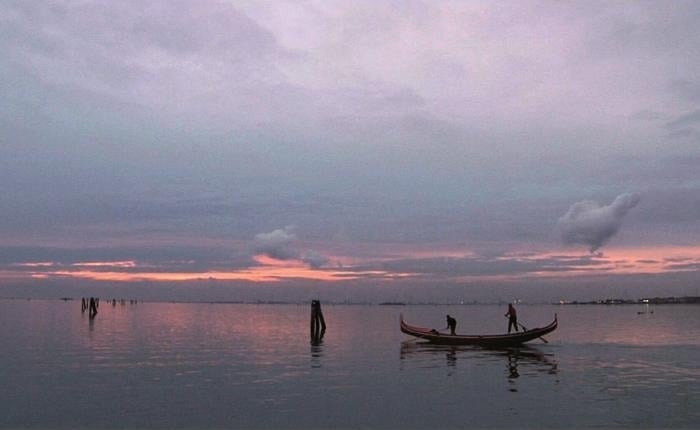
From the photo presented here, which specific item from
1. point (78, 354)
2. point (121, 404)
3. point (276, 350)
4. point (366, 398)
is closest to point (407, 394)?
point (366, 398)

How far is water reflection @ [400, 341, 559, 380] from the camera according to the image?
3038 centimetres

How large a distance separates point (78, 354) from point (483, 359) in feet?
75.4

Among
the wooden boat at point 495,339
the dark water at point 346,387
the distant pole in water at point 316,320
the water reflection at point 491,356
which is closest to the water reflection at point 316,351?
the dark water at point 346,387

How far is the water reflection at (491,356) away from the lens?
3038cm

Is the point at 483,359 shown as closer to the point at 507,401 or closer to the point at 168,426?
the point at 507,401

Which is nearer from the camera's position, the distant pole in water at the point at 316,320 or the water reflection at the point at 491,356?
the water reflection at the point at 491,356

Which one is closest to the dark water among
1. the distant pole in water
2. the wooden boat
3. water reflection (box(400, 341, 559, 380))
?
water reflection (box(400, 341, 559, 380))

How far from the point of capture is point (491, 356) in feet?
121

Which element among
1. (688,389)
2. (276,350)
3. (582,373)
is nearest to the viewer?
(688,389)

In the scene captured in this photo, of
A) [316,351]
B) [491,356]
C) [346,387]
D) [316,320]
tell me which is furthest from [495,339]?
[346,387]

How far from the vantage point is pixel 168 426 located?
56.6 feet

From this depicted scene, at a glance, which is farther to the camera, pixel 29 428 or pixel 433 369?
pixel 433 369

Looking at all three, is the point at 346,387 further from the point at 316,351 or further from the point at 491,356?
the point at 316,351

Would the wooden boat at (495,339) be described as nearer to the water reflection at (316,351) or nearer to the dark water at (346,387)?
the dark water at (346,387)
